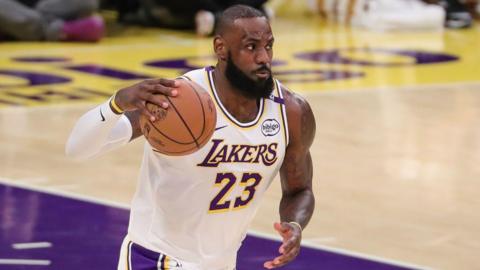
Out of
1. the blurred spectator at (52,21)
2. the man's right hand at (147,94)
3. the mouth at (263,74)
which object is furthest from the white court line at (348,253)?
the blurred spectator at (52,21)

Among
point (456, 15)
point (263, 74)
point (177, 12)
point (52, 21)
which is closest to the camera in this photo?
point (263, 74)

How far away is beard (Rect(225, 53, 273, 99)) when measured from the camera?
3775 mm

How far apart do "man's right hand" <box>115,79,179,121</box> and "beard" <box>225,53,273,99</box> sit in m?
0.22

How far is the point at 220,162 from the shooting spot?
3.91 meters

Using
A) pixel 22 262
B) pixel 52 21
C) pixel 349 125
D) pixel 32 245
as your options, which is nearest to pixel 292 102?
pixel 22 262

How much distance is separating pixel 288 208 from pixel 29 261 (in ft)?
6.78

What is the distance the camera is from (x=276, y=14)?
17906mm

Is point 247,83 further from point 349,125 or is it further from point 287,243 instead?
point 349,125

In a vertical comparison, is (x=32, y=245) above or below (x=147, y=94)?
below

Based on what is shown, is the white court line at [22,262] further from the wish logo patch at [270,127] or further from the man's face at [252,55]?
the man's face at [252,55]

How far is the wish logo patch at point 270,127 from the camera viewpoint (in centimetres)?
399

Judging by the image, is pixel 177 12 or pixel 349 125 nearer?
pixel 349 125

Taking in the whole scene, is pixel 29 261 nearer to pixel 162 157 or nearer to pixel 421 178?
pixel 162 157

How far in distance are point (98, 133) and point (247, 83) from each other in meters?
0.50
